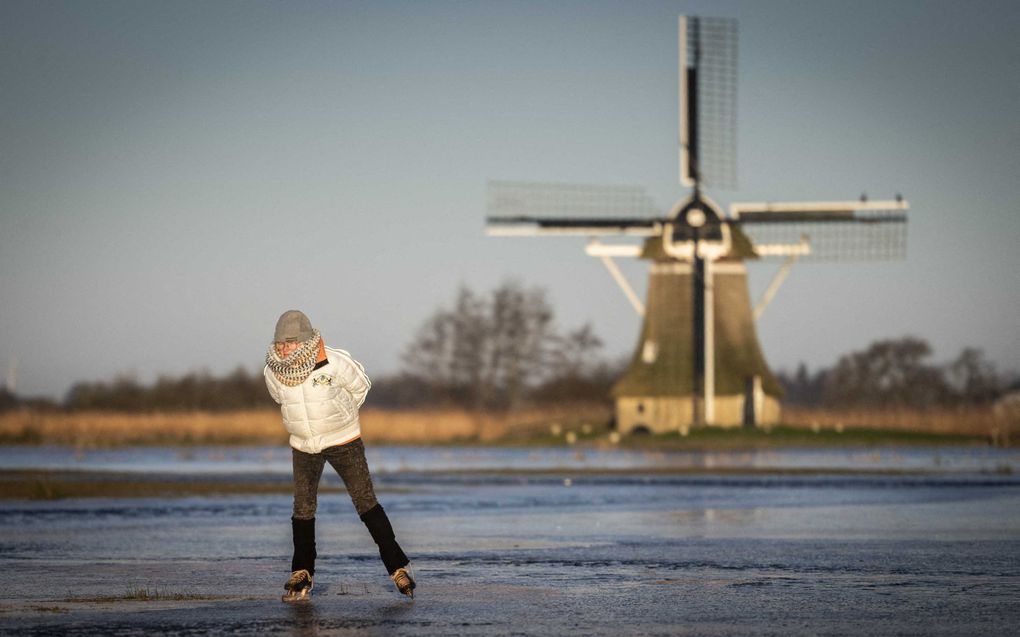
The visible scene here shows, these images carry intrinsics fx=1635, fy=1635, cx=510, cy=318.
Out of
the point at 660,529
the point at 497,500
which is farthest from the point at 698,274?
the point at 660,529

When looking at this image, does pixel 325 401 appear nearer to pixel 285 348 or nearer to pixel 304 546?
pixel 285 348

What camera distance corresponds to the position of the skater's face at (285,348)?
981 cm

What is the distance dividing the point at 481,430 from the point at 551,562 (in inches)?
1703

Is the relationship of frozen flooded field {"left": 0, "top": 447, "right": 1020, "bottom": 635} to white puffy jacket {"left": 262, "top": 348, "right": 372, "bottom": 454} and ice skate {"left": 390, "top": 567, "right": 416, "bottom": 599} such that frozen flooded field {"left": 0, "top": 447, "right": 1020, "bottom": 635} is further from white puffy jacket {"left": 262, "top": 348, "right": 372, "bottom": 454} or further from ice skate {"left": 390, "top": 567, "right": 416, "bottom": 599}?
white puffy jacket {"left": 262, "top": 348, "right": 372, "bottom": 454}

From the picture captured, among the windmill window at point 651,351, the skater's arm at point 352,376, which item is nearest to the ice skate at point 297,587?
the skater's arm at point 352,376

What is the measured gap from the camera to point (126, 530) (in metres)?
16.6

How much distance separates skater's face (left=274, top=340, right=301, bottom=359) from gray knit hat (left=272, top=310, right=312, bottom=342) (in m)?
0.02

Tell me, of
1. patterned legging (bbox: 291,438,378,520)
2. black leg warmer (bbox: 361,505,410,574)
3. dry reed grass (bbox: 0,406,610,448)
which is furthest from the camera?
dry reed grass (bbox: 0,406,610,448)

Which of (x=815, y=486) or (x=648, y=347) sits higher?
(x=648, y=347)

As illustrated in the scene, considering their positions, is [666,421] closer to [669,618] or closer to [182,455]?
[182,455]

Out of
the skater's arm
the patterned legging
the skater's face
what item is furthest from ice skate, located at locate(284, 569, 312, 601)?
the skater's face

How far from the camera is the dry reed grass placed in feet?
164

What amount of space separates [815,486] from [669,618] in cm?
1813

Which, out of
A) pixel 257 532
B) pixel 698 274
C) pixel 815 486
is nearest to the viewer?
pixel 257 532
